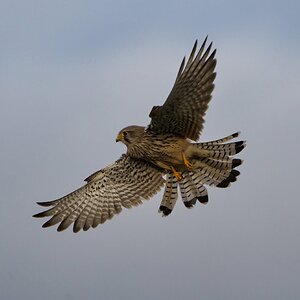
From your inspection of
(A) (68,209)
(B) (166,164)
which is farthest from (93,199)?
(B) (166,164)

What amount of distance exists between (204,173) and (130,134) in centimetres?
149

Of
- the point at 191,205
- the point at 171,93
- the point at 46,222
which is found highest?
the point at 171,93

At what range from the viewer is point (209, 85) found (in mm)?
12523

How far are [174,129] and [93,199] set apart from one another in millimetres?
2169

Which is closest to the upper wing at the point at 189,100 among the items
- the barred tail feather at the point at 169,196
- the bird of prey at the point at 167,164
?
the bird of prey at the point at 167,164

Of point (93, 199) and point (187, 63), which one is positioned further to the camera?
point (93, 199)

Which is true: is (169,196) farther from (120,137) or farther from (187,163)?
(120,137)

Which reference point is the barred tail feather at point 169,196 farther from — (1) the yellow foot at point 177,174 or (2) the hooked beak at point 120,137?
(2) the hooked beak at point 120,137

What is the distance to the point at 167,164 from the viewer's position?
13.7m

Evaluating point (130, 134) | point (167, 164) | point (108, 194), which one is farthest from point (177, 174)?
point (108, 194)

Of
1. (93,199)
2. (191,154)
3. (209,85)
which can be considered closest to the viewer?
(209,85)

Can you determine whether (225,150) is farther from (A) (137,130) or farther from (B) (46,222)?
(B) (46,222)

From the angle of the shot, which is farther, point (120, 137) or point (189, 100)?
point (120, 137)

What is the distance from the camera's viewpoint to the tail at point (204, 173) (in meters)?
13.2
